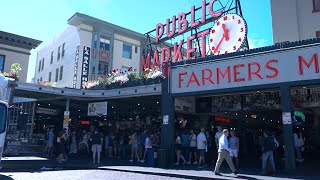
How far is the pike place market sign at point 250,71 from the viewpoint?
13805mm

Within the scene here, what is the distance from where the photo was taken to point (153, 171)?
46.7 feet

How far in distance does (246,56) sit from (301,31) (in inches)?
244

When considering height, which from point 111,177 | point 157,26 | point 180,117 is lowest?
point 111,177

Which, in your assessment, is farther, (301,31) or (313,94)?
(301,31)

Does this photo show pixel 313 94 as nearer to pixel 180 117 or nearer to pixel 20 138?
pixel 180 117

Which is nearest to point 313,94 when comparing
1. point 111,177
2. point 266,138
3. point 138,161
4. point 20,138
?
point 266,138

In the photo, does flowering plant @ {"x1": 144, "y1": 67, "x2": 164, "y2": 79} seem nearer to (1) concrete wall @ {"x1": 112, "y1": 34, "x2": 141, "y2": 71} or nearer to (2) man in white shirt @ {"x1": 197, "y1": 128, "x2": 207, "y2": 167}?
(2) man in white shirt @ {"x1": 197, "y1": 128, "x2": 207, "y2": 167}

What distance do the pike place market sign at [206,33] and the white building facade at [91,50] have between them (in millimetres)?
8526

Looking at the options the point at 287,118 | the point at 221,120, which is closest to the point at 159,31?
the point at 221,120

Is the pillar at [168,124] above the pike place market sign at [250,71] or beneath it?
beneath

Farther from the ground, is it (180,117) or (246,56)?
(246,56)

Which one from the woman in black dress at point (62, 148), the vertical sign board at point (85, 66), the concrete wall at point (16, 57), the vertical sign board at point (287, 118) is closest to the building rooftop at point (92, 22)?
the vertical sign board at point (85, 66)

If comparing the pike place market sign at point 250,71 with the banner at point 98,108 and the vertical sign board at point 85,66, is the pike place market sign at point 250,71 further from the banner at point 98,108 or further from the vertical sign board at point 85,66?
the vertical sign board at point 85,66

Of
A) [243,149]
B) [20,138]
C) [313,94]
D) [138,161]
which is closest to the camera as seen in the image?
[313,94]
